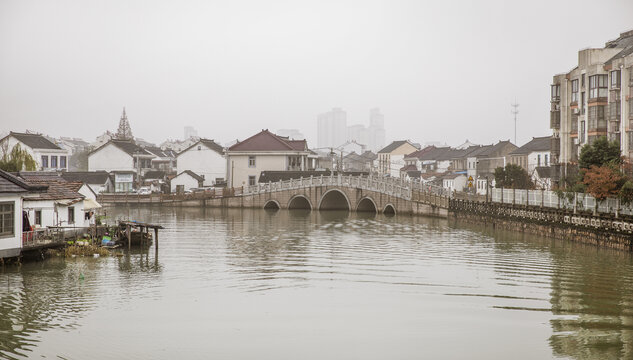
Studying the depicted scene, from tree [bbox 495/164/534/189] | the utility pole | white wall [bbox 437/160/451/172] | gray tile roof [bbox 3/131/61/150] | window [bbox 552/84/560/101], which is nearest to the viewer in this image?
window [bbox 552/84/560/101]

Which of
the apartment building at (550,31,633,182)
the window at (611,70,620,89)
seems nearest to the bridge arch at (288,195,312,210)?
the apartment building at (550,31,633,182)

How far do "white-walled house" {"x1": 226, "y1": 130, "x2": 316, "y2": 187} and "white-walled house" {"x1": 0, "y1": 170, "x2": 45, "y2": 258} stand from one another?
54.6 metres

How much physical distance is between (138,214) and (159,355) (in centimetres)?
5084

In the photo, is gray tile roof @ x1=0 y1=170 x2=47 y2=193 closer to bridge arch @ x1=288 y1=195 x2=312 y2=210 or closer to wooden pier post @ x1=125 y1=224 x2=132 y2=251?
wooden pier post @ x1=125 y1=224 x2=132 y2=251

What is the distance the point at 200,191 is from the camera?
8350 centimetres

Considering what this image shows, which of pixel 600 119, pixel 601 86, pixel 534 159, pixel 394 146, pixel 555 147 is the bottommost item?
pixel 534 159

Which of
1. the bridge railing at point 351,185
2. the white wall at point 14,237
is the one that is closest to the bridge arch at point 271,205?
the bridge railing at point 351,185

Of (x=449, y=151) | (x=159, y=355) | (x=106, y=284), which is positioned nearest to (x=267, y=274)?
(x=106, y=284)

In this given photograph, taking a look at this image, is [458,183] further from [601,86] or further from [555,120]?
[601,86]

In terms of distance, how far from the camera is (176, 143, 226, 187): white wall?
90125 mm

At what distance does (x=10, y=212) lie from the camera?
28.4 meters

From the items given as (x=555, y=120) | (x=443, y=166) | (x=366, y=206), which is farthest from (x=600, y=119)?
(x=443, y=166)

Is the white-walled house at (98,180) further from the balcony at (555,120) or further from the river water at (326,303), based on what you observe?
the balcony at (555,120)

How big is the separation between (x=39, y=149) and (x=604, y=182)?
210ft
